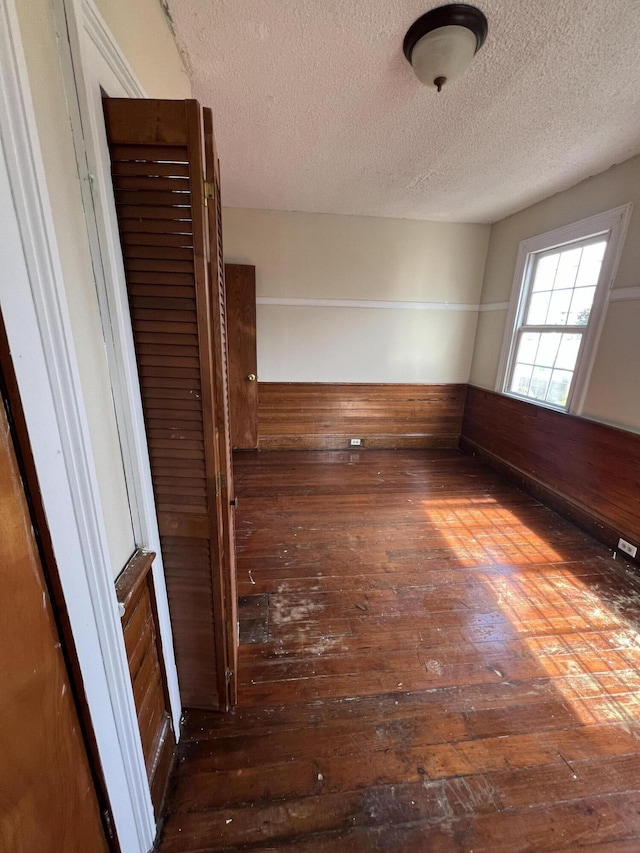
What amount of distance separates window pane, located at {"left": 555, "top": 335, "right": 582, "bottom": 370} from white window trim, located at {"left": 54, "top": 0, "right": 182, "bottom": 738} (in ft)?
10.9

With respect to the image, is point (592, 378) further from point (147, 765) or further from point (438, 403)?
point (147, 765)

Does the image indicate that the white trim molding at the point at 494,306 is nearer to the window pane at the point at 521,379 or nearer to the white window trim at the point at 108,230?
the window pane at the point at 521,379

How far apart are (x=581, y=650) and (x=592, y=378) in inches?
80.3

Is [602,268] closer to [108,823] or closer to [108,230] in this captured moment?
[108,230]

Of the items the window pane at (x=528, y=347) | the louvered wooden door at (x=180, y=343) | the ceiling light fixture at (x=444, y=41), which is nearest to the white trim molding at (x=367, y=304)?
the window pane at (x=528, y=347)

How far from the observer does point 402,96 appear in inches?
71.4

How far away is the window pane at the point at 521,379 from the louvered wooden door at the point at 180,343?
3.49 meters

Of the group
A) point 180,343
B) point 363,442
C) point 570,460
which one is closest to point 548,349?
point 570,460

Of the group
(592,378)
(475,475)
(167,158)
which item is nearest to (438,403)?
(475,475)

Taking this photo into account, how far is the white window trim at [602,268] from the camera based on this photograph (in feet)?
8.23

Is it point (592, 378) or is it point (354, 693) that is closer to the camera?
point (354, 693)

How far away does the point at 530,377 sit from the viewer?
3453 millimetres

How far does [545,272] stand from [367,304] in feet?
5.88

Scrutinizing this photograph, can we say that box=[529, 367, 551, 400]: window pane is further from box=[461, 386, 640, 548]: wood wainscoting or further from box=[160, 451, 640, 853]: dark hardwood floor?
A: box=[160, 451, 640, 853]: dark hardwood floor
